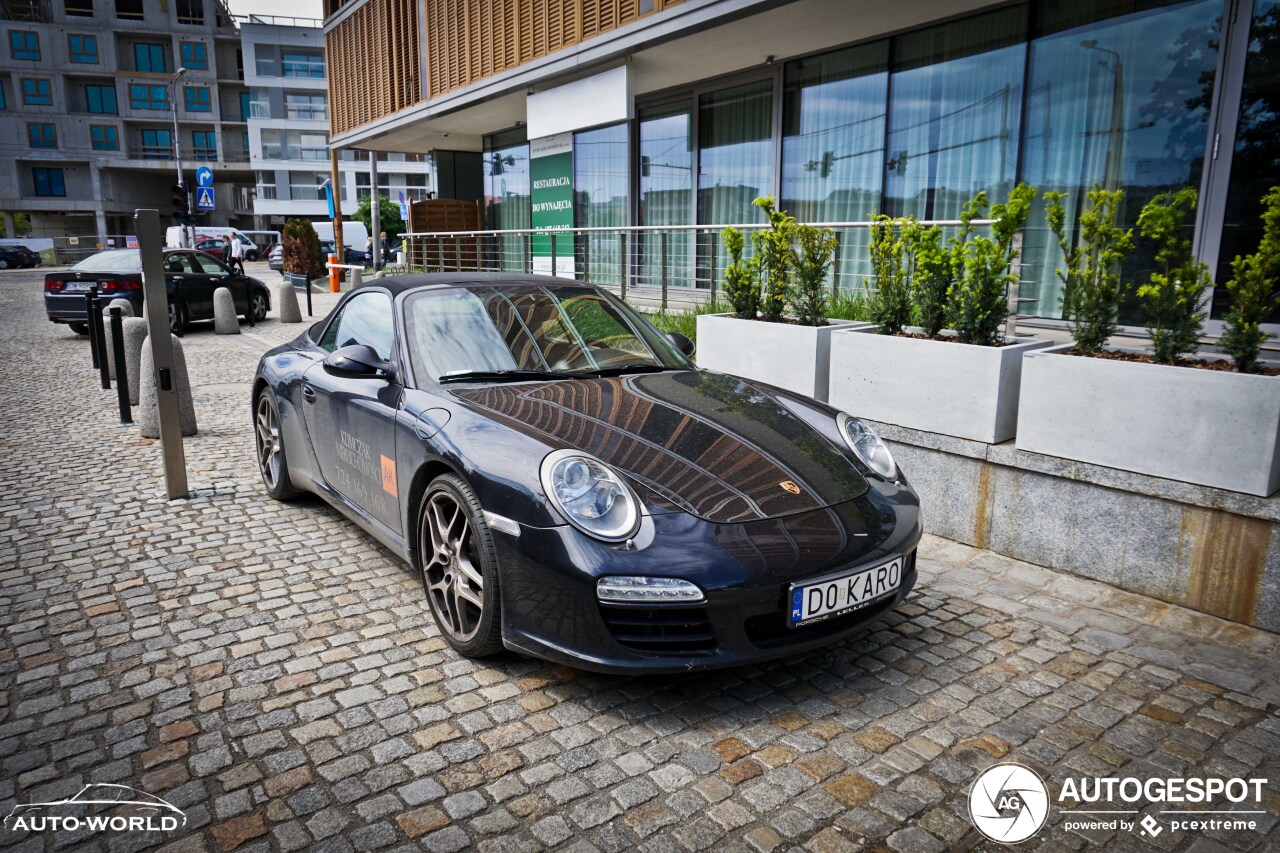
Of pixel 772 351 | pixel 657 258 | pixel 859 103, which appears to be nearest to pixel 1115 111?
pixel 859 103

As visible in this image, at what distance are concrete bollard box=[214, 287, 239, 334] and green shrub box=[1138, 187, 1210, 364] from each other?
1562 centimetres

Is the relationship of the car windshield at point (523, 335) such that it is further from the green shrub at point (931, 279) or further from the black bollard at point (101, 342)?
the black bollard at point (101, 342)

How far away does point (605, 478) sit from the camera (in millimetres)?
3043

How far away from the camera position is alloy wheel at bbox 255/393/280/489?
18.1ft

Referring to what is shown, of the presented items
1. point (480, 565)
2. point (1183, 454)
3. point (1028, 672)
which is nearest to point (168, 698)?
point (480, 565)

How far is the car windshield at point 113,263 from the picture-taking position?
1498 centimetres

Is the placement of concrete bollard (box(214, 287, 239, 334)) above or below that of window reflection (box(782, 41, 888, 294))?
below

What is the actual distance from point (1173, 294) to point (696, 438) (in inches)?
105

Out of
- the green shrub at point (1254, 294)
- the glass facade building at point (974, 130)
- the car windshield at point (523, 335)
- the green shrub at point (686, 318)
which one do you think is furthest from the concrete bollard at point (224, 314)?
the green shrub at point (1254, 294)

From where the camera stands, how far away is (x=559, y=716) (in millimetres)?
3018

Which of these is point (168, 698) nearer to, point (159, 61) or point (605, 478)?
point (605, 478)

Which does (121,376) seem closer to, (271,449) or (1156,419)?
(271,449)

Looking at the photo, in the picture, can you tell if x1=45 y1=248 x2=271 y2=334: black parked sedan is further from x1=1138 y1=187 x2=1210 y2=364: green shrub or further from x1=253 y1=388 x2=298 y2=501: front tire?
x1=1138 y1=187 x2=1210 y2=364: green shrub

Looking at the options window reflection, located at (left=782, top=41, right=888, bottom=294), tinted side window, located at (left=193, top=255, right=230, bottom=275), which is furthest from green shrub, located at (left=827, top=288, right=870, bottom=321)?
tinted side window, located at (left=193, top=255, right=230, bottom=275)
